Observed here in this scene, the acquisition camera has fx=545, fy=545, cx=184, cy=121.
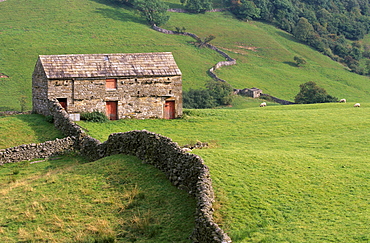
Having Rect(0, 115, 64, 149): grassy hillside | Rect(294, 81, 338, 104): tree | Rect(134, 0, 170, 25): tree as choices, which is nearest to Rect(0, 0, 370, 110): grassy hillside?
Rect(134, 0, 170, 25): tree

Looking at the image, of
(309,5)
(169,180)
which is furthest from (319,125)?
(309,5)

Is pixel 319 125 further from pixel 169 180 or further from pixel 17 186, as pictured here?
pixel 17 186

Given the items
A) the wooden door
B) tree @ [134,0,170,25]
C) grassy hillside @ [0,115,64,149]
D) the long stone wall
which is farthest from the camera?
tree @ [134,0,170,25]

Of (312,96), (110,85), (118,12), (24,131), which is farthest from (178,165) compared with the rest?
(118,12)

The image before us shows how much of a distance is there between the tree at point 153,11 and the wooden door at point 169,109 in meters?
83.3

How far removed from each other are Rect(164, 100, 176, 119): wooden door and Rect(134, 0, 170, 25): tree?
83324mm

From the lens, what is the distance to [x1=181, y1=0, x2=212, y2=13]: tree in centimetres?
14588

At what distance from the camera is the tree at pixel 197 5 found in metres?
146

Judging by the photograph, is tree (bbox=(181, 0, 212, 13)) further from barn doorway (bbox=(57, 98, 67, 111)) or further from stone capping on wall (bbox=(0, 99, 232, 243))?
stone capping on wall (bbox=(0, 99, 232, 243))

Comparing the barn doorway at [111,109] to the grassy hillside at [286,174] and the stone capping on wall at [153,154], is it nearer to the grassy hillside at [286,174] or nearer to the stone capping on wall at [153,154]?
the grassy hillside at [286,174]

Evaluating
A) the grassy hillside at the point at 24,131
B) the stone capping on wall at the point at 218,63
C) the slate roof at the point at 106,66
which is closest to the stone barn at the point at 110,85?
the slate roof at the point at 106,66

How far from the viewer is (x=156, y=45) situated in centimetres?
11106

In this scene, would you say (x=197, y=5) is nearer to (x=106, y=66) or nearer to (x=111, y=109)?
(x=106, y=66)

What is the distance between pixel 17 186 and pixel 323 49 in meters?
128
